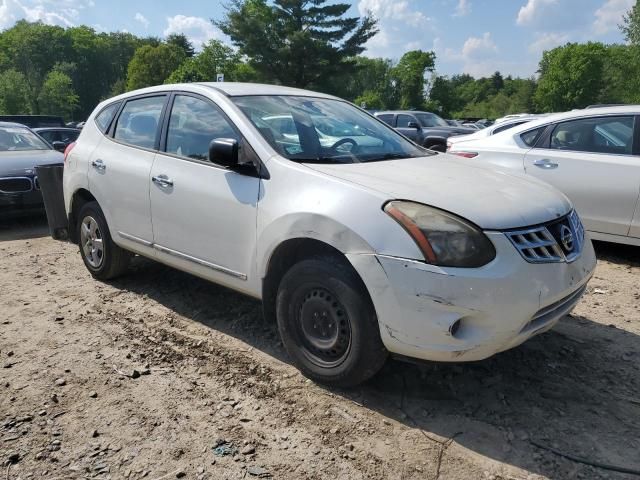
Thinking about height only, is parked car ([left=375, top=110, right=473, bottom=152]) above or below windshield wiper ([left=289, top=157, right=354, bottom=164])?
below

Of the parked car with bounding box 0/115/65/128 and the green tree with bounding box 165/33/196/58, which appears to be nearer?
the parked car with bounding box 0/115/65/128

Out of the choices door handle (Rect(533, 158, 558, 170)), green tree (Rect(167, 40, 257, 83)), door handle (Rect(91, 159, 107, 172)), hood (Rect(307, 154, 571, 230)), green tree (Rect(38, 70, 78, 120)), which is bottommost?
green tree (Rect(38, 70, 78, 120))

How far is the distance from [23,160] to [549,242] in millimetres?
7593

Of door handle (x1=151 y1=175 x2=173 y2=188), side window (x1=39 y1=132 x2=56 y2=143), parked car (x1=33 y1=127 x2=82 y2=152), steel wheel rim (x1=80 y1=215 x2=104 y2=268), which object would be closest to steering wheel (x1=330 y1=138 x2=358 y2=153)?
door handle (x1=151 y1=175 x2=173 y2=188)

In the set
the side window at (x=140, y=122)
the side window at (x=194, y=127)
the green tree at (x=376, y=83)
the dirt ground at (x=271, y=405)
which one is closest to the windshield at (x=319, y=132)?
the side window at (x=194, y=127)

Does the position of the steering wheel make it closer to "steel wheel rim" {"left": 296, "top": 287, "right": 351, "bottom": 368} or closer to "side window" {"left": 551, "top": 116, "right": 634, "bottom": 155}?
"steel wheel rim" {"left": 296, "top": 287, "right": 351, "bottom": 368}

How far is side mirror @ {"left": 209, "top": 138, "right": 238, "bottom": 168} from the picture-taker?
10.6 ft

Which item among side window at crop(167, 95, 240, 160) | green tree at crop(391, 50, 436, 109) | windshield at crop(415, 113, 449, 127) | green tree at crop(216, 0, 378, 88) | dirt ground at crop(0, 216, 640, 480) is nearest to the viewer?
dirt ground at crop(0, 216, 640, 480)

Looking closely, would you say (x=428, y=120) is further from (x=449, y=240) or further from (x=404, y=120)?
(x=449, y=240)

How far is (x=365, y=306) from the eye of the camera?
9.05 ft

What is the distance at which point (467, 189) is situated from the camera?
116 inches

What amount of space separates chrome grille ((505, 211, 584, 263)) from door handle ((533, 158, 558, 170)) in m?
2.99

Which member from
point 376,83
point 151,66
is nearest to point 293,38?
point 151,66

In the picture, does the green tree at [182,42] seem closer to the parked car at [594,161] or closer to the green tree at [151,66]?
the green tree at [151,66]
